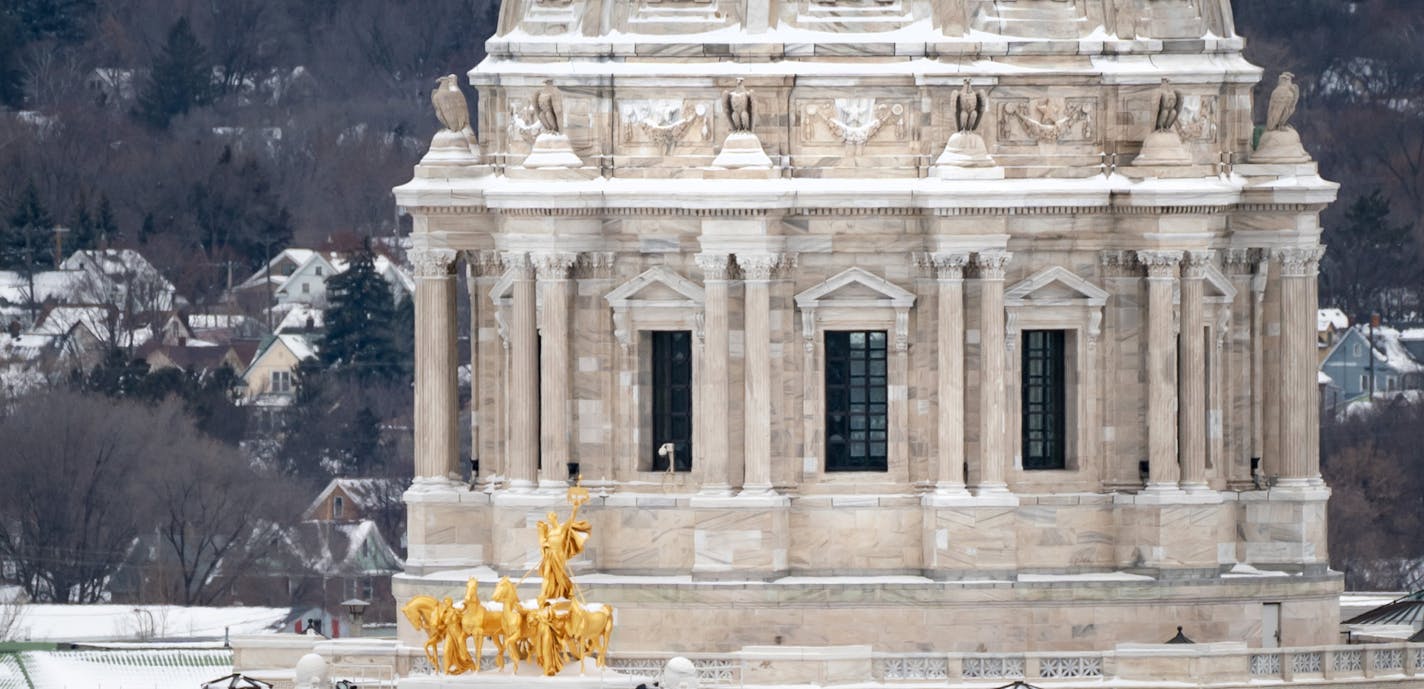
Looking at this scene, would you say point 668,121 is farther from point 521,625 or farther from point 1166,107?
point 521,625

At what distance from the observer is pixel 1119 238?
11806cm

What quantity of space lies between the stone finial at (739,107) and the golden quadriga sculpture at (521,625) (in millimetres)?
9437

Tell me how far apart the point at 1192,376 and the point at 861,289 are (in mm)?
6623

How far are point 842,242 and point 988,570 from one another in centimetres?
678

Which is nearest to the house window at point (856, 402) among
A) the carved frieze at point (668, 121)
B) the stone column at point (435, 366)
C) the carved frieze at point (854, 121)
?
the carved frieze at point (854, 121)

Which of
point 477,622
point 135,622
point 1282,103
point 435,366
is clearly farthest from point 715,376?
point 135,622

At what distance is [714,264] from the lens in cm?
11656

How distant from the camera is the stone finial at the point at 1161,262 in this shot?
117688mm

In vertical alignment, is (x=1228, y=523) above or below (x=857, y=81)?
below

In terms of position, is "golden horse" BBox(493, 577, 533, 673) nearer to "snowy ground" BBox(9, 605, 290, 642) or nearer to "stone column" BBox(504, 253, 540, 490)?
"stone column" BBox(504, 253, 540, 490)

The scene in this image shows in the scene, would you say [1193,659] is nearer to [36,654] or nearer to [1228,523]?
[1228,523]

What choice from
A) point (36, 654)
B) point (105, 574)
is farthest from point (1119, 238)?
point (105, 574)

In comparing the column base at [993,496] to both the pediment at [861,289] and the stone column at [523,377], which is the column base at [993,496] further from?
the stone column at [523,377]

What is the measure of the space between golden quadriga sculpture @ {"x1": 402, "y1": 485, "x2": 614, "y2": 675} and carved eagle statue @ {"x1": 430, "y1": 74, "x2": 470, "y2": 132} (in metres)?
11.1
